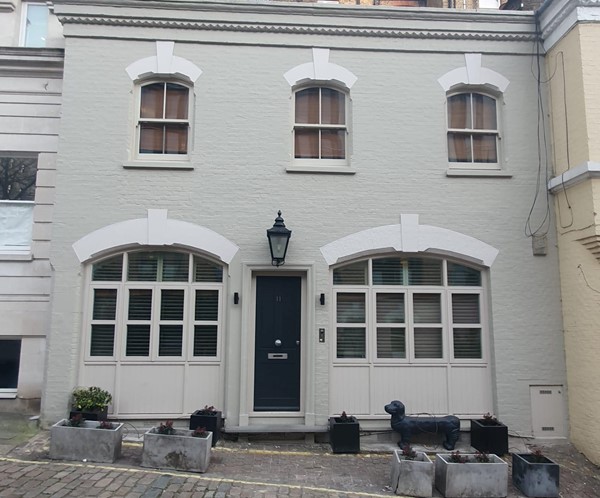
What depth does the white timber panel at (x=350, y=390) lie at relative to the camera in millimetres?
7496

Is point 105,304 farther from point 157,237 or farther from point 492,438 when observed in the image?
point 492,438

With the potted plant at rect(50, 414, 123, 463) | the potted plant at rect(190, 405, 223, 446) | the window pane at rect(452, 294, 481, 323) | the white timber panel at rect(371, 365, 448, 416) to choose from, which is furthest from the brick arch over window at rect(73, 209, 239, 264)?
the window pane at rect(452, 294, 481, 323)

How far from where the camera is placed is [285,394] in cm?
757

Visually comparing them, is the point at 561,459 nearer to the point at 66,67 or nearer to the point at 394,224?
the point at 394,224

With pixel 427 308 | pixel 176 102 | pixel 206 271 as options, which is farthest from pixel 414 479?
pixel 176 102

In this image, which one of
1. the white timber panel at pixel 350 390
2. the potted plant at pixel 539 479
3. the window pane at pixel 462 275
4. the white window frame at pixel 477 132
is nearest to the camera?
the potted plant at pixel 539 479

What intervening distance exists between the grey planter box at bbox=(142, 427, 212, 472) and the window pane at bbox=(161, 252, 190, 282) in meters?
2.50

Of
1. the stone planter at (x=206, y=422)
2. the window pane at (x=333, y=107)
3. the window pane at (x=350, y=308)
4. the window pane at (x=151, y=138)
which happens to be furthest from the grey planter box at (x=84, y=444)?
the window pane at (x=333, y=107)

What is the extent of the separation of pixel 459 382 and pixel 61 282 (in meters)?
6.36

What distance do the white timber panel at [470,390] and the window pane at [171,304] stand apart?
439 centimetres

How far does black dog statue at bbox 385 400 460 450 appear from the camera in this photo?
7039 millimetres

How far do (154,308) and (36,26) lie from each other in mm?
5884

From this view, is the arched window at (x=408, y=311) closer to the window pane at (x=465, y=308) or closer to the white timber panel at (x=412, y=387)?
the window pane at (x=465, y=308)

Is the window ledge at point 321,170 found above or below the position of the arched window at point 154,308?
above
